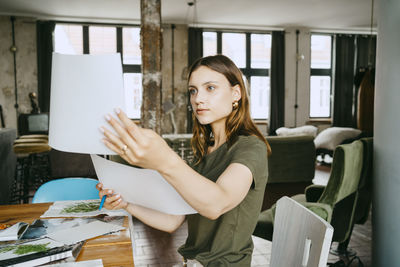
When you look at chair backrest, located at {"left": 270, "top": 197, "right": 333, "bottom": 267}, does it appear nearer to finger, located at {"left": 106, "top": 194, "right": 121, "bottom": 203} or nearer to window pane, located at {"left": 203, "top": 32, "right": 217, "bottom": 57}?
finger, located at {"left": 106, "top": 194, "right": 121, "bottom": 203}

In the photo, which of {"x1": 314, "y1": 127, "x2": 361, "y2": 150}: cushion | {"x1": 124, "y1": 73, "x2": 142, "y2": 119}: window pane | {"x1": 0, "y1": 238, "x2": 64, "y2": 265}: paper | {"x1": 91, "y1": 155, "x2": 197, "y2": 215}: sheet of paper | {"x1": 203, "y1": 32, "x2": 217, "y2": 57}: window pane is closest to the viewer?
{"x1": 91, "y1": 155, "x2": 197, "y2": 215}: sheet of paper

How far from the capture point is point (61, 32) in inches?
341

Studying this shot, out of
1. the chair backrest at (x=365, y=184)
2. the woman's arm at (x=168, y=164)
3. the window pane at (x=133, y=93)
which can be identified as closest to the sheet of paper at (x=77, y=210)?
the woman's arm at (x=168, y=164)

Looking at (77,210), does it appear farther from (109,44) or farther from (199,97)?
(109,44)

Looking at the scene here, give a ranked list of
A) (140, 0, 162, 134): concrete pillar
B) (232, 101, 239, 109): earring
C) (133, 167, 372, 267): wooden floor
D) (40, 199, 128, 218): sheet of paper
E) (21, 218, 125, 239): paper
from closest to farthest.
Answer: (232, 101, 239, 109): earring
(21, 218, 125, 239): paper
(40, 199, 128, 218): sheet of paper
(133, 167, 372, 267): wooden floor
(140, 0, 162, 134): concrete pillar

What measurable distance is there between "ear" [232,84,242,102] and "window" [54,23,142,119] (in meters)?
7.73

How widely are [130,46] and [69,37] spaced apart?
4.83 ft

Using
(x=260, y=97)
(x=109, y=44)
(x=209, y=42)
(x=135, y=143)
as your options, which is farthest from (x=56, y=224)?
(x=260, y=97)

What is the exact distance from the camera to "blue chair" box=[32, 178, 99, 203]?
2.08 m

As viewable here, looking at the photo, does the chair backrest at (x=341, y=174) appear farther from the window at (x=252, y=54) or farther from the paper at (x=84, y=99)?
the window at (x=252, y=54)

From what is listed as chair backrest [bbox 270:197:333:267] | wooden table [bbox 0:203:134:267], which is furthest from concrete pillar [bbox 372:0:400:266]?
wooden table [bbox 0:203:134:267]

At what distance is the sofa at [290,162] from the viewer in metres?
5.62

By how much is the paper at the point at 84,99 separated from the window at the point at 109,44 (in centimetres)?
810

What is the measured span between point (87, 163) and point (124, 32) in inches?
206
